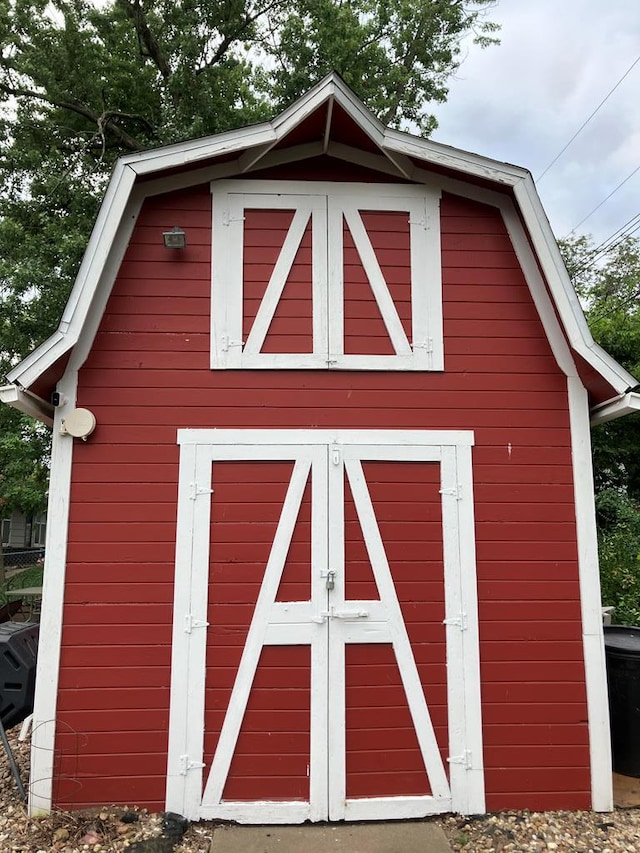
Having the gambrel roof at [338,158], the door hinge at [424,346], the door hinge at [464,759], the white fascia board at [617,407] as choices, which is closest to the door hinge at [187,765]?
the door hinge at [464,759]

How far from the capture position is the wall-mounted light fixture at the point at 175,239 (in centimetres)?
382

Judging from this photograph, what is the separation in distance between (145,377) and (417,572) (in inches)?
86.4

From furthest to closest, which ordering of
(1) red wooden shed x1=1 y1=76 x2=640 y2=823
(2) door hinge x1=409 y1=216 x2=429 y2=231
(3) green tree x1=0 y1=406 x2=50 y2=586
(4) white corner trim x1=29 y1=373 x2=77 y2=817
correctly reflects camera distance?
(3) green tree x1=0 y1=406 x2=50 y2=586 < (2) door hinge x1=409 y1=216 x2=429 y2=231 < (1) red wooden shed x1=1 y1=76 x2=640 y2=823 < (4) white corner trim x1=29 y1=373 x2=77 y2=817

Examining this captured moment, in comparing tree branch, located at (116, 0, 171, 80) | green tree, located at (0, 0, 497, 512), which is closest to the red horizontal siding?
green tree, located at (0, 0, 497, 512)

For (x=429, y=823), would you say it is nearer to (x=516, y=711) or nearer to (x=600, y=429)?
(x=516, y=711)

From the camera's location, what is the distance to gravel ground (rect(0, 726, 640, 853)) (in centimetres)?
319

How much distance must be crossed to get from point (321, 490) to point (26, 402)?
1.91 m

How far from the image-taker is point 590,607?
3754 mm

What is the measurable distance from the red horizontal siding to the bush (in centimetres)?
311

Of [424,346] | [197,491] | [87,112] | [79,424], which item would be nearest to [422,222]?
[424,346]

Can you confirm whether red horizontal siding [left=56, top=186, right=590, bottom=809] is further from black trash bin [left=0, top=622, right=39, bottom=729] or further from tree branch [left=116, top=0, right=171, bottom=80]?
tree branch [left=116, top=0, right=171, bottom=80]

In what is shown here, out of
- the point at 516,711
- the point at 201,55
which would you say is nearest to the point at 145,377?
the point at 516,711

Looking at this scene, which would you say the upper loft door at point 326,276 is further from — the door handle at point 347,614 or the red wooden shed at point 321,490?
the door handle at point 347,614

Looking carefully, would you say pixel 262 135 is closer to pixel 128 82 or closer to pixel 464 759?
pixel 464 759
